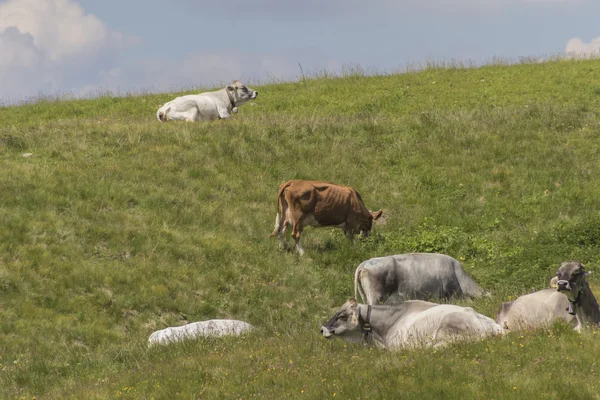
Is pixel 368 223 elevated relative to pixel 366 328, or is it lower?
lower

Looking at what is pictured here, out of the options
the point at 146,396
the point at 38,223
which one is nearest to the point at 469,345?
the point at 146,396

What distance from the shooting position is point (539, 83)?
115 ft

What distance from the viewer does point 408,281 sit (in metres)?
16.3

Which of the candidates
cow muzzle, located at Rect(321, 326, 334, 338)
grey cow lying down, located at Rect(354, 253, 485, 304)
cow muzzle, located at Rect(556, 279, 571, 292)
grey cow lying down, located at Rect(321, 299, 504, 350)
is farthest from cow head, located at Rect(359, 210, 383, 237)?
cow muzzle, located at Rect(556, 279, 571, 292)

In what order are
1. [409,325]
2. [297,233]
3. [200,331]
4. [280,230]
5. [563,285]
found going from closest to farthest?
[563,285] < [409,325] < [200,331] < [297,233] < [280,230]

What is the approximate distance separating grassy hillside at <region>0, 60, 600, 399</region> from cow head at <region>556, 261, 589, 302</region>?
89 cm

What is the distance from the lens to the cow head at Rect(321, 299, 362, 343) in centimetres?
1237

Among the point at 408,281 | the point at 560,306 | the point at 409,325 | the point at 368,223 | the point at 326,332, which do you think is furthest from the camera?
the point at 368,223

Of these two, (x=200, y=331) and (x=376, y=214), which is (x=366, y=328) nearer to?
(x=200, y=331)

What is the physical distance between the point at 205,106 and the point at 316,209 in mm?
9621

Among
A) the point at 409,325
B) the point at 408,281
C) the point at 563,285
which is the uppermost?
the point at 563,285

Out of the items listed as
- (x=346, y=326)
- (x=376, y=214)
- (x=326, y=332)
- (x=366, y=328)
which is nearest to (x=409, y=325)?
(x=366, y=328)

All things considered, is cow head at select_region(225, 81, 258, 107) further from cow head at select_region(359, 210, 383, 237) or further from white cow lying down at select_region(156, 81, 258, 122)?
cow head at select_region(359, 210, 383, 237)

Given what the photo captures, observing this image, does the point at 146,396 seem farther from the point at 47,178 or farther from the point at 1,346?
the point at 47,178
